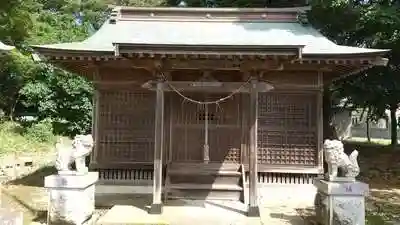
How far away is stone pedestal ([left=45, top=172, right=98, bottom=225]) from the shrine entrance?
3.26m

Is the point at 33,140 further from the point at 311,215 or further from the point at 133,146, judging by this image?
the point at 311,215

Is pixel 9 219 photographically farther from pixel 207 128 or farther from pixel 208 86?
pixel 207 128

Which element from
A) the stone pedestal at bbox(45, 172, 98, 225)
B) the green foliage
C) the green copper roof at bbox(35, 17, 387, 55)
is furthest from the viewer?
the green foliage

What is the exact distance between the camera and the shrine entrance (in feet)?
34.2

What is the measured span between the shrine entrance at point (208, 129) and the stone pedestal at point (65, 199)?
3.26 metres

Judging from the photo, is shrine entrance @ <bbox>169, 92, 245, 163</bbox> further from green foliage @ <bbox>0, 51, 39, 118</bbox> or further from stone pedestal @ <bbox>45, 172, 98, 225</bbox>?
green foliage @ <bbox>0, 51, 39, 118</bbox>

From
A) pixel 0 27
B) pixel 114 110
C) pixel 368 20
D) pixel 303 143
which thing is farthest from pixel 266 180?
pixel 0 27

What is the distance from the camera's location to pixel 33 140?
17.9 meters

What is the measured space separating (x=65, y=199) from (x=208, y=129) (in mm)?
4238

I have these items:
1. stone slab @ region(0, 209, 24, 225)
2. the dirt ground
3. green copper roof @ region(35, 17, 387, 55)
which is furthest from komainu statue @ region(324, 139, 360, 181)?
stone slab @ region(0, 209, 24, 225)

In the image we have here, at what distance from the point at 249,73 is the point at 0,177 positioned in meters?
8.91

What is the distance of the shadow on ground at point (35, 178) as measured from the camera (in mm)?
11895

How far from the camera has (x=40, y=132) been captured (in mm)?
18219

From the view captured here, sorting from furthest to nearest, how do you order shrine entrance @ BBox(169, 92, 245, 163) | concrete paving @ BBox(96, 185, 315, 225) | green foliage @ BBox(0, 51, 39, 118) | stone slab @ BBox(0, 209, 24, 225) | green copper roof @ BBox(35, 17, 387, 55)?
green foliage @ BBox(0, 51, 39, 118) → shrine entrance @ BBox(169, 92, 245, 163) → green copper roof @ BBox(35, 17, 387, 55) → concrete paving @ BBox(96, 185, 315, 225) → stone slab @ BBox(0, 209, 24, 225)
